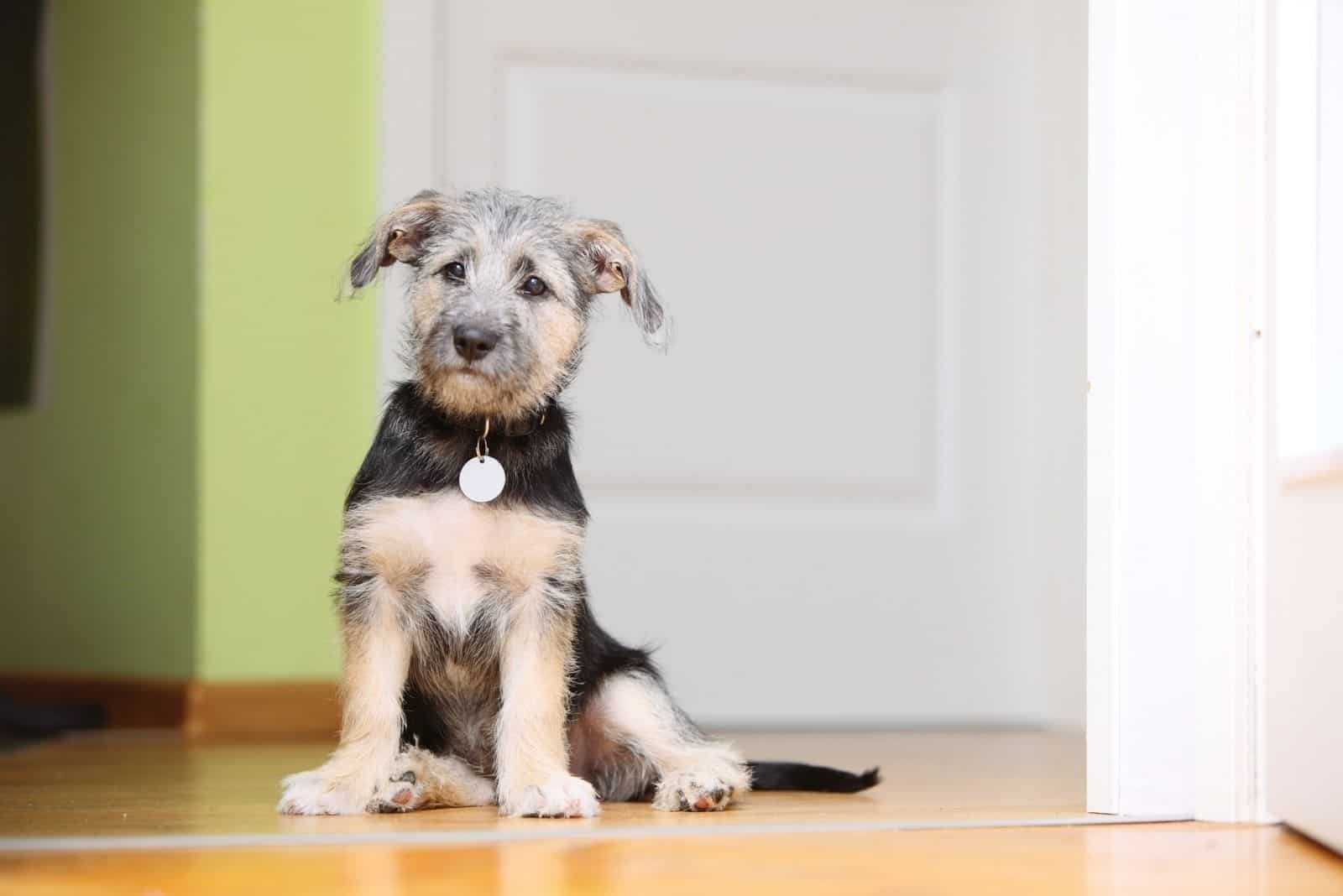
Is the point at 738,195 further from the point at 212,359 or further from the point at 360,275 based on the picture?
the point at 360,275

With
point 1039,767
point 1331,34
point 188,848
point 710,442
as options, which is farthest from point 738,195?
point 188,848

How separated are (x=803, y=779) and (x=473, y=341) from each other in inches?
34.0

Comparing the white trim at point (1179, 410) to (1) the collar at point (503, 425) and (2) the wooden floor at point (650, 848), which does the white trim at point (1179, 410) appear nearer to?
(2) the wooden floor at point (650, 848)

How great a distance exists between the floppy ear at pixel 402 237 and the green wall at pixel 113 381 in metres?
1.57

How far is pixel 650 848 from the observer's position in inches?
68.4

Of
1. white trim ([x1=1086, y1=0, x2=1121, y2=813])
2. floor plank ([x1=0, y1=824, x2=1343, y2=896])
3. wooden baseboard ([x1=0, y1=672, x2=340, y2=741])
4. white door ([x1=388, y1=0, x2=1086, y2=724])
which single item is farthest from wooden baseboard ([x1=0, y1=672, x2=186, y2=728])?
white trim ([x1=1086, y1=0, x2=1121, y2=813])

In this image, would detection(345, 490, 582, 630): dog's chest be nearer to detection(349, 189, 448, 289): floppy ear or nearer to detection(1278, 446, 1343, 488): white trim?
detection(349, 189, 448, 289): floppy ear

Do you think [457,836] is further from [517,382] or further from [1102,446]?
[1102,446]

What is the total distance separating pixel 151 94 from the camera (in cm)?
381

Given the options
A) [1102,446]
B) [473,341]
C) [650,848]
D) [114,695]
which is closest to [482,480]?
[473,341]

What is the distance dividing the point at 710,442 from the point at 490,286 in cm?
164

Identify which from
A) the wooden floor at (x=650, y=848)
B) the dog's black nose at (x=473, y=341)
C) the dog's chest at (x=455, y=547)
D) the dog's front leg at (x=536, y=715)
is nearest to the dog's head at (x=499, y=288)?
the dog's black nose at (x=473, y=341)

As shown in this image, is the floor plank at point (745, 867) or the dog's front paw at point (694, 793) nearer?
the floor plank at point (745, 867)

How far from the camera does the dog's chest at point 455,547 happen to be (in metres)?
1.99
